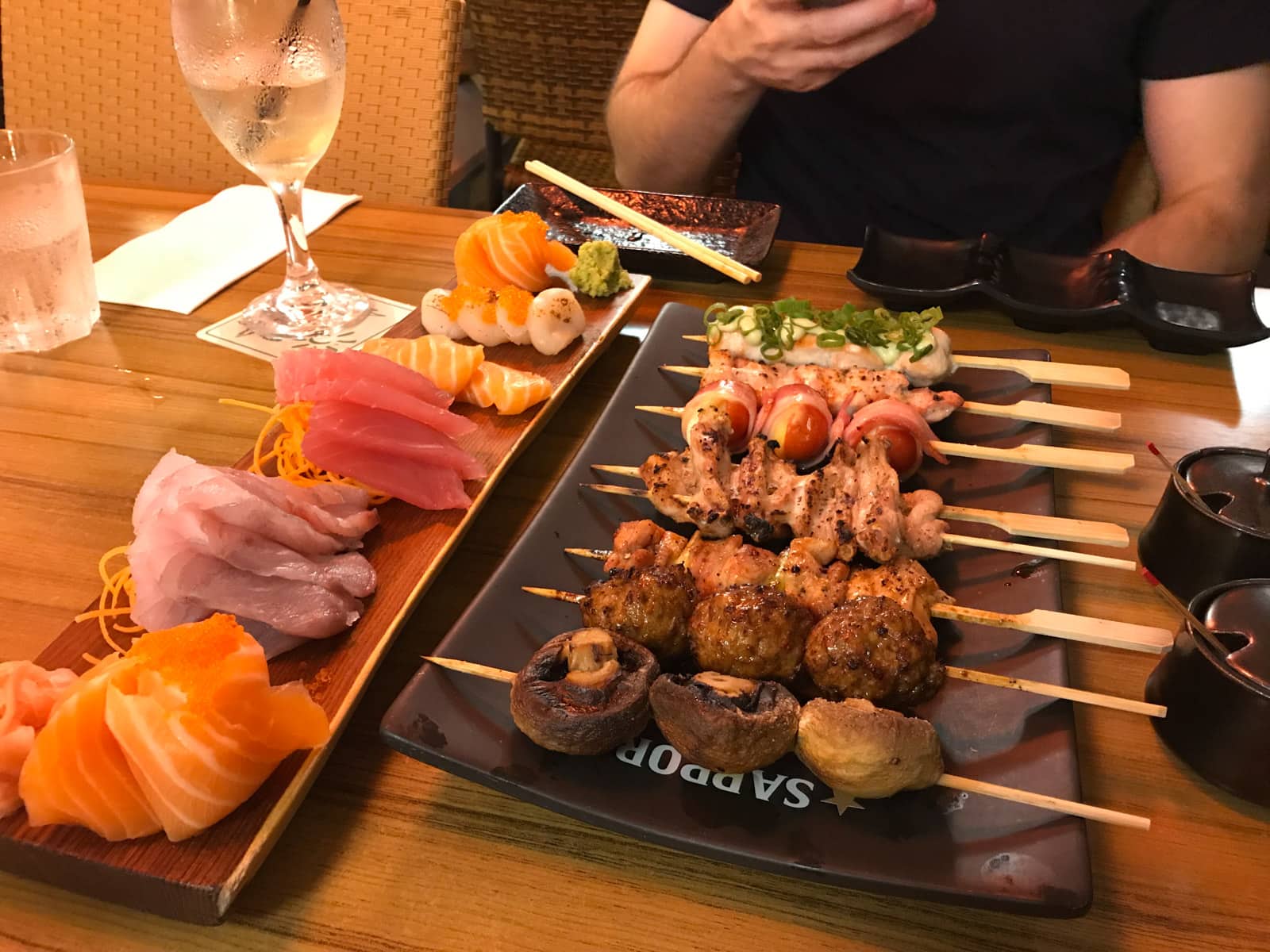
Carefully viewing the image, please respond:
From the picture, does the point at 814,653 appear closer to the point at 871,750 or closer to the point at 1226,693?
the point at 871,750

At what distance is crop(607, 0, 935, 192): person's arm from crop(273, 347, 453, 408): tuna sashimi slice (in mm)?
1621

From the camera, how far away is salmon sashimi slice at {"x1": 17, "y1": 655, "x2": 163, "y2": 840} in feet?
3.92

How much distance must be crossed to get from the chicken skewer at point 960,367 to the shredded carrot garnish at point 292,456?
1.05m

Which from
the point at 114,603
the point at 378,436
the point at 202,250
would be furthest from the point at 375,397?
the point at 202,250

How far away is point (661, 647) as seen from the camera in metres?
1.58

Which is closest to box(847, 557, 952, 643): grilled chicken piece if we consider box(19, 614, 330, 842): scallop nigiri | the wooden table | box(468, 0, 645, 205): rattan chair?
the wooden table

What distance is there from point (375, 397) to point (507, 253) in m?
0.93

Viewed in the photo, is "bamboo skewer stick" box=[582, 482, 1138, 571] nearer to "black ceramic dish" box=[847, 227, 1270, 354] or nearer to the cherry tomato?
the cherry tomato

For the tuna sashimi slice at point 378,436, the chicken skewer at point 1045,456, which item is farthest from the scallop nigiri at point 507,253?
the chicken skewer at point 1045,456

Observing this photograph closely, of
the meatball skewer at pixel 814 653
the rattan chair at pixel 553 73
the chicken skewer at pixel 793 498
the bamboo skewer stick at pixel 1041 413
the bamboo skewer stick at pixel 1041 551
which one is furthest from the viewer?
the rattan chair at pixel 553 73

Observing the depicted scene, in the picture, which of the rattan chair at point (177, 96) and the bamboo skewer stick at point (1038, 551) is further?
the rattan chair at point (177, 96)

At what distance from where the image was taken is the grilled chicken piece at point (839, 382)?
7.25ft

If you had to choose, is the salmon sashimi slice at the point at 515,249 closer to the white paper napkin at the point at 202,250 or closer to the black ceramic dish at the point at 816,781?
the white paper napkin at the point at 202,250

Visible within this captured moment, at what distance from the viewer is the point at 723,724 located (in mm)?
1282
